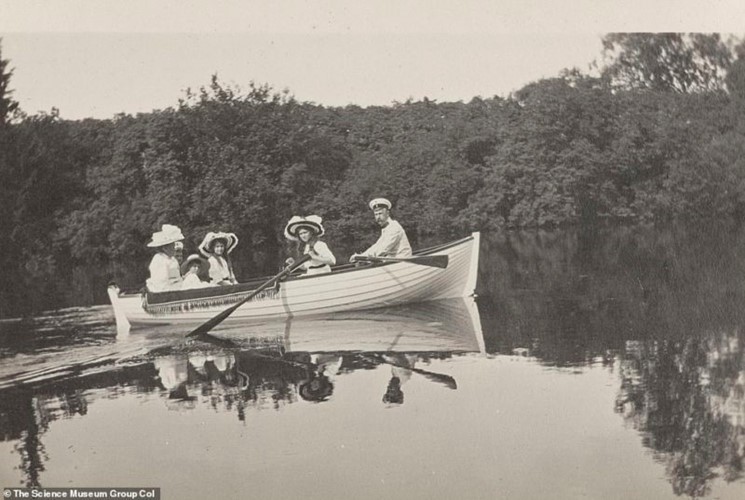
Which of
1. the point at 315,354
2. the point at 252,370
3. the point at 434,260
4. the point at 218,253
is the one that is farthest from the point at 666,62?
the point at 252,370

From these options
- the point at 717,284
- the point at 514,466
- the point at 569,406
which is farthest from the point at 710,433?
the point at 717,284

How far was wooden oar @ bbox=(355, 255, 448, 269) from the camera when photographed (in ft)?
40.1

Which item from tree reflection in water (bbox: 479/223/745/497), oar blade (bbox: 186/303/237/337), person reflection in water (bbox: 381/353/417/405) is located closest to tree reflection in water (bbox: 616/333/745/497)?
tree reflection in water (bbox: 479/223/745/497)

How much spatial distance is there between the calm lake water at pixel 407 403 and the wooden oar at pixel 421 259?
2.54 feet

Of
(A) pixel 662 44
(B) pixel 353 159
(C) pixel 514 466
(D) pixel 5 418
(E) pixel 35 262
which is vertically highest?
(A) pixel 662 44

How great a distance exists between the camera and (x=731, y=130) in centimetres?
1809

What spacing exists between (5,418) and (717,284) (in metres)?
10.4

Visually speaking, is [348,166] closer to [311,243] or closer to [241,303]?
[311,243]

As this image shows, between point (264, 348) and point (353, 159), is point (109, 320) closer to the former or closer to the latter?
point (264, 348)

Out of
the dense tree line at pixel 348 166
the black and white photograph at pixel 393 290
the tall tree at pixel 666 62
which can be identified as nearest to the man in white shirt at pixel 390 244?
the black and white photograph at pixel 393 290

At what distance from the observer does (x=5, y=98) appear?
21.1m

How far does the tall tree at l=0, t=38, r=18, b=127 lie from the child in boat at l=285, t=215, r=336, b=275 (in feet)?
30.8

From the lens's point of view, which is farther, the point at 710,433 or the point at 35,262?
the point at 35,262

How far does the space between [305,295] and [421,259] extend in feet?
6.10
